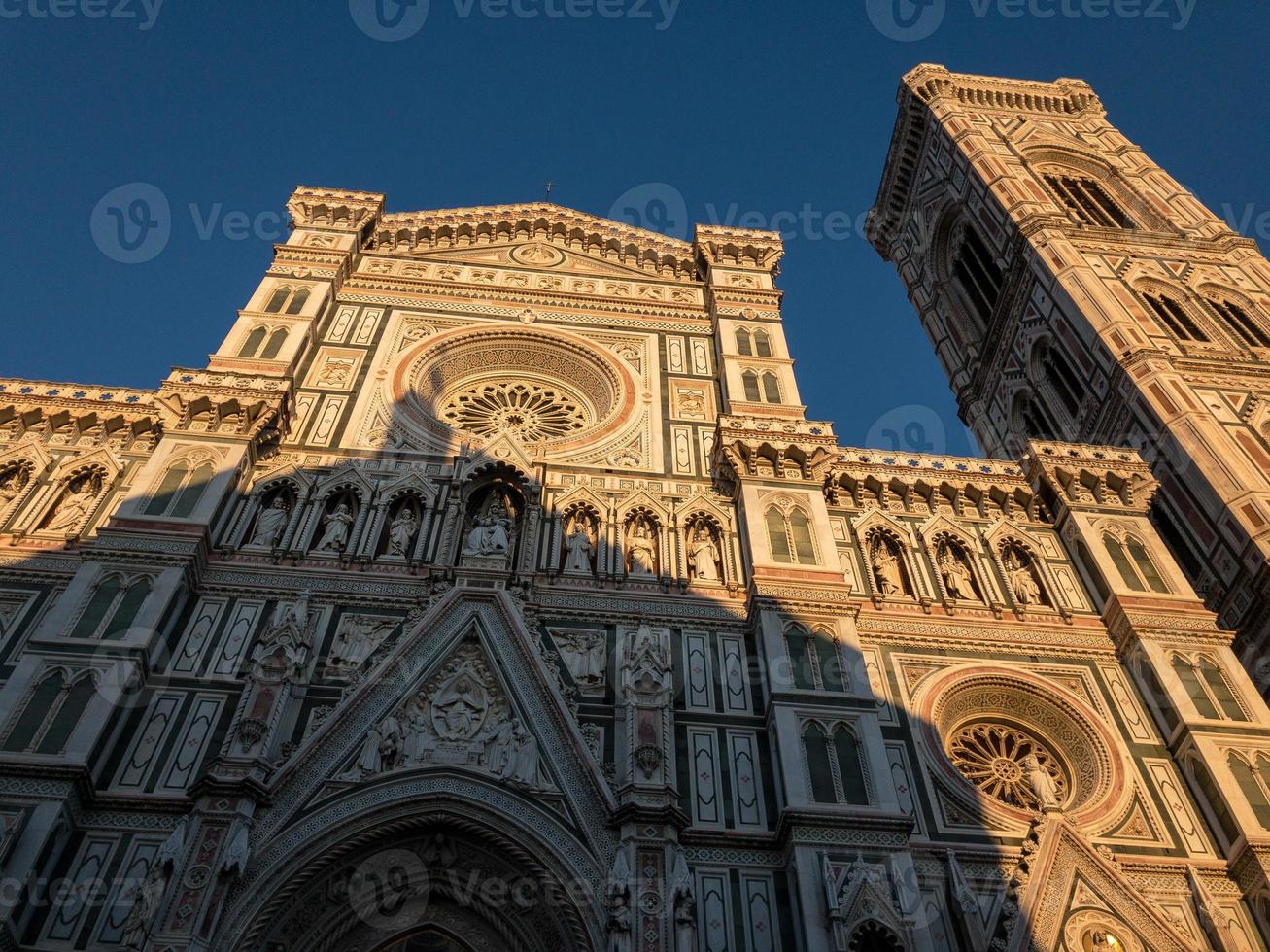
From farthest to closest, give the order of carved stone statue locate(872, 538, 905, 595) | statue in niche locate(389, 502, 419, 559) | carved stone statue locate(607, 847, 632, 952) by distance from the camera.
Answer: carved stone statue locate(872, 538, 905, 595)
statue in niche locate(389, 502, 419, 559)
carved stone statue locate(607, 847, 632, 952)

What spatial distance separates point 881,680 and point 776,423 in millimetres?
4501

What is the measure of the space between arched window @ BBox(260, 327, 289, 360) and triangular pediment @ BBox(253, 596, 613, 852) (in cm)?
593

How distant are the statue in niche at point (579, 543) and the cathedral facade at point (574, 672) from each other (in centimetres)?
5

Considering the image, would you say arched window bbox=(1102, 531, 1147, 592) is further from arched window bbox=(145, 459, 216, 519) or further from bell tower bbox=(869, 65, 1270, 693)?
arched window bbox=(145, 459, 216, 519)

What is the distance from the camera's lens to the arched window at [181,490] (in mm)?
13906

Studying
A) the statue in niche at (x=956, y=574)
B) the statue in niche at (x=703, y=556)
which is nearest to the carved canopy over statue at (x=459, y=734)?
the statue in niche at (x=703, y=556)

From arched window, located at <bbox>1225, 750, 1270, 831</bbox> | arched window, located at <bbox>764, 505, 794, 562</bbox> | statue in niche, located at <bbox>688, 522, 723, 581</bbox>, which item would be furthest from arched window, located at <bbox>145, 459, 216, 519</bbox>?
arched window, located at <bbox>1225, 750, 1270, 831</bbox>

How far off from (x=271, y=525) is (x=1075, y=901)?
10504mm

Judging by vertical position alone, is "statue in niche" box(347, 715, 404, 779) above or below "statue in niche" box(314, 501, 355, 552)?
below

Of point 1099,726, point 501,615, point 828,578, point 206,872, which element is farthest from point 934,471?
point 206,872

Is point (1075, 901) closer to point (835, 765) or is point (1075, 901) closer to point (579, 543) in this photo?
point (835, 765)

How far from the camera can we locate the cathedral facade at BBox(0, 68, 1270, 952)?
10648mm

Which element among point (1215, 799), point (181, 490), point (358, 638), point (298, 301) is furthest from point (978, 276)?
point (181, 490)

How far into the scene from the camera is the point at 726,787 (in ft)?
38.7
